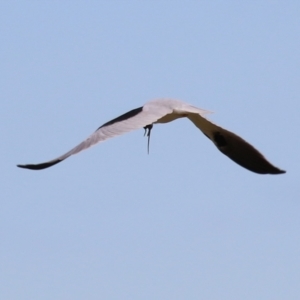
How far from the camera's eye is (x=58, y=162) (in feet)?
58.3

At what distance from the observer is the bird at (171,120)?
18.1 meters

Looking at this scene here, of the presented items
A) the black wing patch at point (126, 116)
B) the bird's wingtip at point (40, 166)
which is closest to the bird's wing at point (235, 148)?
the black wing patch at point (126, 116)

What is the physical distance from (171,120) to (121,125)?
197 cm

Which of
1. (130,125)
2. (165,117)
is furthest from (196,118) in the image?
(130,125)

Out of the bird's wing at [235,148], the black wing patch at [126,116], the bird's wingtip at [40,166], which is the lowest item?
the bird's wingtip at [40,166]

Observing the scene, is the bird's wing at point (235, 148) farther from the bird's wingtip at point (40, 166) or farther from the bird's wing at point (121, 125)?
the bird's wingtip at point (40, 166)

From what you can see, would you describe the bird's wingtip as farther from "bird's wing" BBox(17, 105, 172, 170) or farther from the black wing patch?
the black wing patch

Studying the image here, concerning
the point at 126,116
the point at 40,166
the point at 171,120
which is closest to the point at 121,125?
the point at 126,116

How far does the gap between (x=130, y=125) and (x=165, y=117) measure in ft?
5.97

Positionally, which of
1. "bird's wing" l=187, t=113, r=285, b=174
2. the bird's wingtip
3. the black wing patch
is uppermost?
the black wing patch

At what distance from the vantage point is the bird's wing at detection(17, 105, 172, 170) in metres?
17.9

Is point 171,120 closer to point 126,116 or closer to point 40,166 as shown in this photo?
point 126,116

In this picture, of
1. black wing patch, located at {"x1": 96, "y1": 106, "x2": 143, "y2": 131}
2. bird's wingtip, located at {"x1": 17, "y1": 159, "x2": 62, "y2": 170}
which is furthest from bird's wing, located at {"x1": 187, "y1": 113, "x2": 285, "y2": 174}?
bird's wingtip, located at {"x1": 17, "y1": 159, "x2": 62, "y2": 170}

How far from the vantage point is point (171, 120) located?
2038cm
